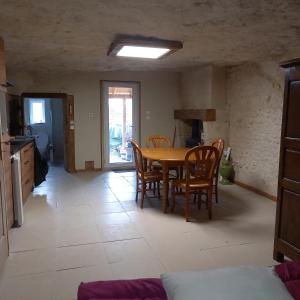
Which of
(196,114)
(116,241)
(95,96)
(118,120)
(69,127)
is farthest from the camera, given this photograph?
(118,120)

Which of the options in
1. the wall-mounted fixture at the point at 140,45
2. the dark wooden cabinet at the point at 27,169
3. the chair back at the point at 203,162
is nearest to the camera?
the wall-mounted fixture at the point at 140,45

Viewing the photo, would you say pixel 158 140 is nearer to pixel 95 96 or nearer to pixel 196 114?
pixel 196 114

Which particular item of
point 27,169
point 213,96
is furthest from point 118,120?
point 27,169

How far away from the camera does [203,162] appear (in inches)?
145

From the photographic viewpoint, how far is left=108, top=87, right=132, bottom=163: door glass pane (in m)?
6.80

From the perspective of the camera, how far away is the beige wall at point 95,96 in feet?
20.4

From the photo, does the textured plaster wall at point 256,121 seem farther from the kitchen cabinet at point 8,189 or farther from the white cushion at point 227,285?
the kitchen cabinet at point 8,189

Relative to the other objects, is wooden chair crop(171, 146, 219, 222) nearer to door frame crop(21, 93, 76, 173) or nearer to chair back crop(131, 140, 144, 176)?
chair back crop(131, 140, 144, 176)

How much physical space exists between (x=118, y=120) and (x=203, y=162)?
3.63 metres

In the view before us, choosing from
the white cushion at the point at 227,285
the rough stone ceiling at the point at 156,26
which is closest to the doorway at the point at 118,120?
the rough stone ceiling at the point at 156,26

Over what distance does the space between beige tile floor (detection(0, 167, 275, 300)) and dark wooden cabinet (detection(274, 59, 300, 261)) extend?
0.32 metres

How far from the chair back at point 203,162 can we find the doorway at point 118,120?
3277 millimetres

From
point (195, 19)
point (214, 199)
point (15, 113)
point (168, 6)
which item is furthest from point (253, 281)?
point (15, 113)

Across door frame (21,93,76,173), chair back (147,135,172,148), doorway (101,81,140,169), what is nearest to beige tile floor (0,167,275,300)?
chair back (147,135,172,148)
